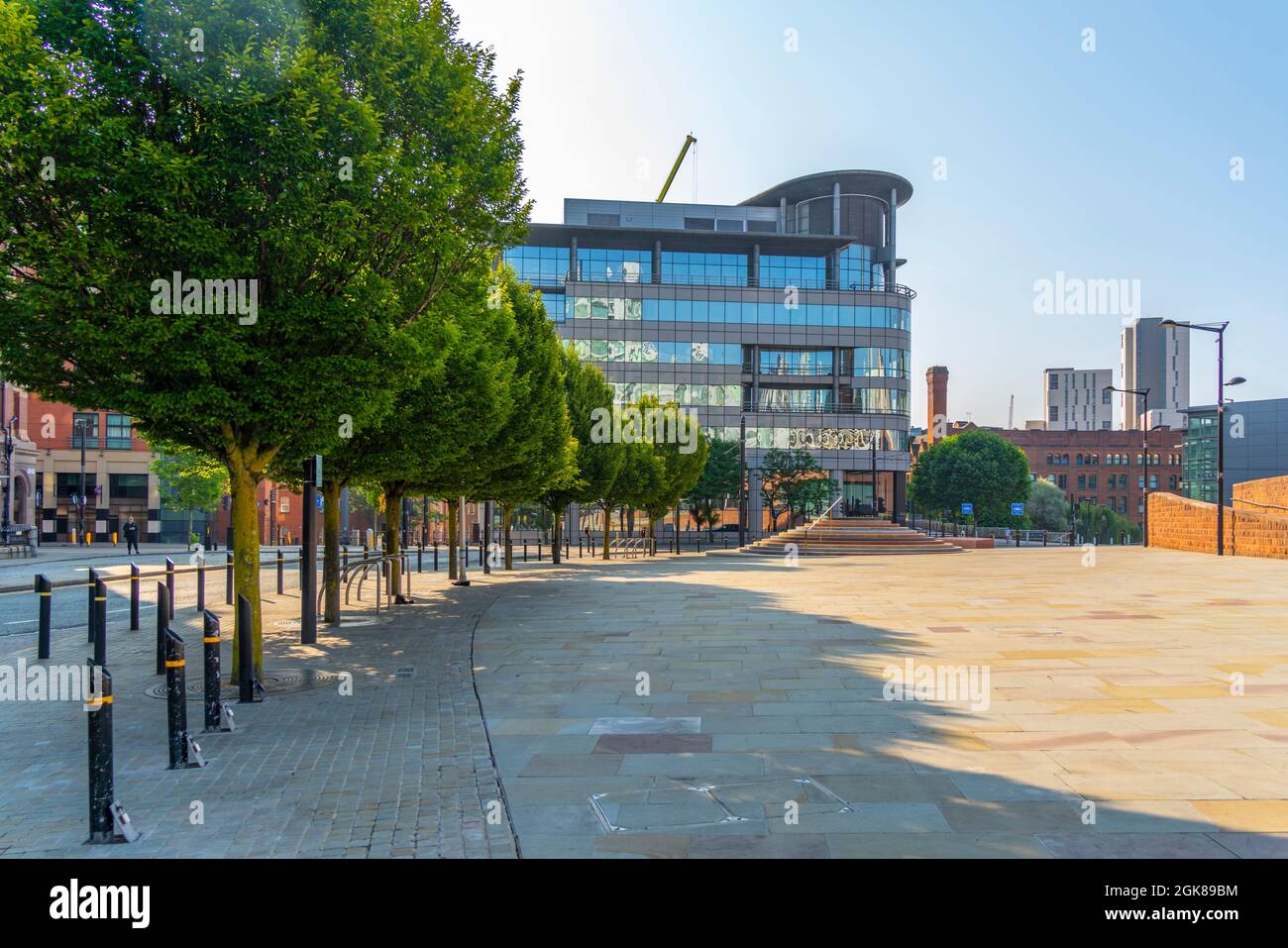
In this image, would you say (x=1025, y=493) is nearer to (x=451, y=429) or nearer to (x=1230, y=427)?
(x=1230, y=427)

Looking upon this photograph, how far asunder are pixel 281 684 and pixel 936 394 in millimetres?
141039

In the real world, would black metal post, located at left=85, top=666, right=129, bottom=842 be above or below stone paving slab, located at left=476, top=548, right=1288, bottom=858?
above

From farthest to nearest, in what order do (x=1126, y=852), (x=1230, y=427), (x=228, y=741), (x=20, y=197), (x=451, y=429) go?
(x=1230, y=427) → (x=451, y=429) → (x=20, y=197) → (x=228, y=741) → (x=1126, y=852)

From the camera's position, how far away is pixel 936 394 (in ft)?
462

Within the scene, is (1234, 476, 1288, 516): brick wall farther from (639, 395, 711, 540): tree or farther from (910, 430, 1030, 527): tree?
(910, 430, 1030, 527): tree

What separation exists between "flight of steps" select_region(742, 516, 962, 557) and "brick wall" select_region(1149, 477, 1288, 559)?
32.4 ft

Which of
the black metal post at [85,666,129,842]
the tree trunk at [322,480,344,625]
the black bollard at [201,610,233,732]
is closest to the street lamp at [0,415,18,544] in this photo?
the tree trunk at [322,480,344,625]

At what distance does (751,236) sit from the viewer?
7456 centimetres

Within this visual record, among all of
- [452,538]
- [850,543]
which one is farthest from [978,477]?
[452,538]

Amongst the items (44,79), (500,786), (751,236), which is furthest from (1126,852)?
(751,236)

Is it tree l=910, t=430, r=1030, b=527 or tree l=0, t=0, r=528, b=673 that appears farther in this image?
tree l=910, t=430, r=1030, b=527

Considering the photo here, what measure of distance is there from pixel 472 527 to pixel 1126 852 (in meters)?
70.8

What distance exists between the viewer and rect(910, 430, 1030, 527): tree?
88188mm

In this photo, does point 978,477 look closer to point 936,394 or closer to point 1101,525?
point 1101,525
